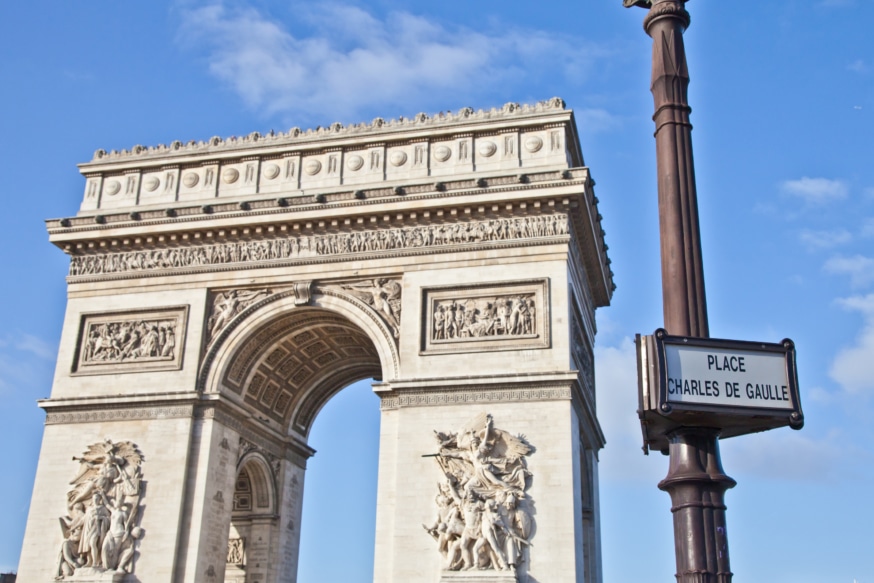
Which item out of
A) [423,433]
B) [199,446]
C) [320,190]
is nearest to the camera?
[423,433]

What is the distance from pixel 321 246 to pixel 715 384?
17.5 metres

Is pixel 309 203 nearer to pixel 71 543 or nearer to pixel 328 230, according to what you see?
pixel 328 230

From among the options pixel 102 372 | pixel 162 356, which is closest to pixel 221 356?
pixel 162 356

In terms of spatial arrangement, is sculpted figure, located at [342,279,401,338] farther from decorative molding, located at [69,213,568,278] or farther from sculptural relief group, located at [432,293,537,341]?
sculptural relief group, located at [432,293,537,341]

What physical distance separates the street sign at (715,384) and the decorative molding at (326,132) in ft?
56.7

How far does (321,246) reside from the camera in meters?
23.0

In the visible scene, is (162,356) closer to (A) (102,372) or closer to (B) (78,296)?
(A) (102,372)

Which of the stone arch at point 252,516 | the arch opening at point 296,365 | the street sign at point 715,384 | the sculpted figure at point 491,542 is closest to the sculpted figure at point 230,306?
the arch opening at point 296,365

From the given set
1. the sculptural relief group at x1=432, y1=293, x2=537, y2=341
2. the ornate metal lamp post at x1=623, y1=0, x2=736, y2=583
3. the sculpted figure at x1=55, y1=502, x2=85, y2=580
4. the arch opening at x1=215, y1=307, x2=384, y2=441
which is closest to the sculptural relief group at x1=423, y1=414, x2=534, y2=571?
the sculptural relief group at x1=432, y1=293, x2=537, y2=341

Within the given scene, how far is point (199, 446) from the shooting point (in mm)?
22000

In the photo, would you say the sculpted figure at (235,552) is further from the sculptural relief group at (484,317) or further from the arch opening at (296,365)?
the sculptural relief group at (484,317)

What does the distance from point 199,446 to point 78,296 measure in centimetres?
552

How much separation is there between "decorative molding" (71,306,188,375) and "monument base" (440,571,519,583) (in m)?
8.45

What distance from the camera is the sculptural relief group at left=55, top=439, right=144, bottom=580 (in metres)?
21.1
